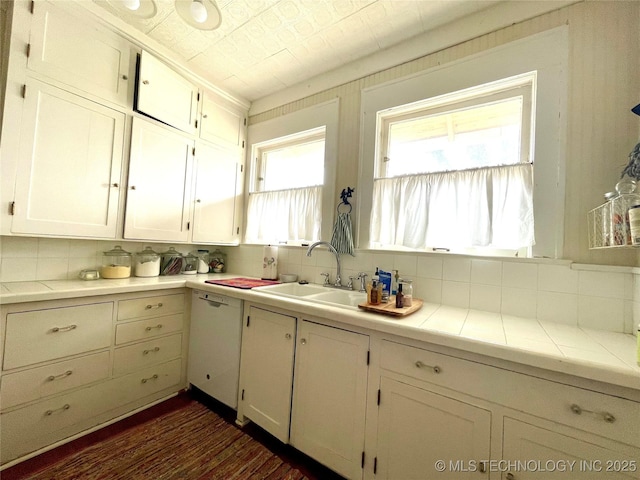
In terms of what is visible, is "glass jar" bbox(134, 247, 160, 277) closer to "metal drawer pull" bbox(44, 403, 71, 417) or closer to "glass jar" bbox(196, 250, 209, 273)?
"glass jar" bbox(196, 250, 209, 273)

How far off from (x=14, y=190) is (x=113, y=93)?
0.83m

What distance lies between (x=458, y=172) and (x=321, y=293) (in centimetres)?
116

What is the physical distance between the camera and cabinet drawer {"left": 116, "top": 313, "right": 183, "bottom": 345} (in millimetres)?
1605

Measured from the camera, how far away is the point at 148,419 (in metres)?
1.62

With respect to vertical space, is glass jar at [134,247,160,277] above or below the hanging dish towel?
below

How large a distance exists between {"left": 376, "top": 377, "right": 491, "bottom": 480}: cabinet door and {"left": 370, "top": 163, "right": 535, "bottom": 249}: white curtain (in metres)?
0.88

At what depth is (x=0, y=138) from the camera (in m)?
1.28

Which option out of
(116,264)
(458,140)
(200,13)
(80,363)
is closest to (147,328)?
(80,363)

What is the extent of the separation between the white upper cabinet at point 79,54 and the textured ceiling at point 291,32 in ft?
0.70

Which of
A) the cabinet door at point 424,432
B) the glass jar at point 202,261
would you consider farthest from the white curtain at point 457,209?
the glass jar at point 202,261

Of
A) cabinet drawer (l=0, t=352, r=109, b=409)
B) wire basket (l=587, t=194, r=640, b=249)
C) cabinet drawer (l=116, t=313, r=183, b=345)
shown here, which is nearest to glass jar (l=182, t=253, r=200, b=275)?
cabinet drawer (l=116, t=313, r=183, b=345)

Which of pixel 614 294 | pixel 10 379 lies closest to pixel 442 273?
pixel 614 294

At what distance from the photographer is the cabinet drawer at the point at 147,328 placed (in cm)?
161

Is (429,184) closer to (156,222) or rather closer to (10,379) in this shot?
(156,222)
